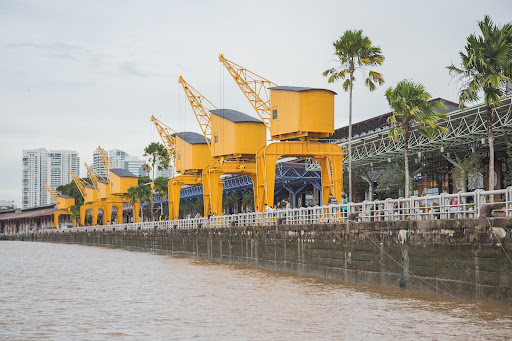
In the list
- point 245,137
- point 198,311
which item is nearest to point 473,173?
point 245,137

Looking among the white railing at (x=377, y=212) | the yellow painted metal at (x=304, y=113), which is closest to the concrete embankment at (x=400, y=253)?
the white railing at (x=377, y=212)

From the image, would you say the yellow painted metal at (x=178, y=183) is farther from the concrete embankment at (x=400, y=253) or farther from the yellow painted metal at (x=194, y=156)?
the concrete embankment at (x=400, y=253)

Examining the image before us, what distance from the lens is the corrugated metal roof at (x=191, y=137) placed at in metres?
70.6

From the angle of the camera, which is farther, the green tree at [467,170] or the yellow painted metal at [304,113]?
the green tree at [467,170]

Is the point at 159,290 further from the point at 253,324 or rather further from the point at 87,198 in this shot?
the point at 87,198

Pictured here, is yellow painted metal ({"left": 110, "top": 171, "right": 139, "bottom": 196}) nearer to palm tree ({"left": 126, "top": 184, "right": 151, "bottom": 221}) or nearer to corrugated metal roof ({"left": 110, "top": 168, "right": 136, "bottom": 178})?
corrugated metal roof ({"left": 110, "top": 168, "right": 136, "bottom": 178})

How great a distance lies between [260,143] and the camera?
56656 mm

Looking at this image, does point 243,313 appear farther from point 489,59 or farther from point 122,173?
point 122,173

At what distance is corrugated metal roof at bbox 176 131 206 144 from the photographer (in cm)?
7062

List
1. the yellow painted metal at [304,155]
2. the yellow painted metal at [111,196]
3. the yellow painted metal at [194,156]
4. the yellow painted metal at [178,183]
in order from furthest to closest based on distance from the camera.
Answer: the yellow painted metal at [111,196] < the yellow painted metal at [178,183] < the yellow painted metal at [194,156] < the yellow painted metal at [304,155]

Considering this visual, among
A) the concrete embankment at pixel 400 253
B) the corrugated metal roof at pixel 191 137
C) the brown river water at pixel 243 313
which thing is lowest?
the brown river water at pixel 243 313

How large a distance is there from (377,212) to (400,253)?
48.0 ft

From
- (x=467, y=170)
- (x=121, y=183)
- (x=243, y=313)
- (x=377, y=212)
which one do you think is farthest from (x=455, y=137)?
(x=121, y=183)

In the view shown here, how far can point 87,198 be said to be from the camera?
477 ft
